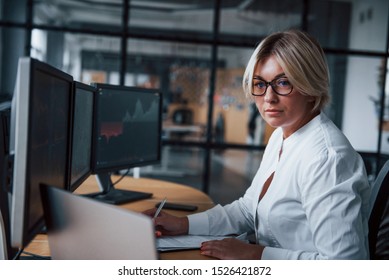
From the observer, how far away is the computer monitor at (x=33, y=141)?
0.72 metres

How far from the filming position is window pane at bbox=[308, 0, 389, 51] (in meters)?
3.75

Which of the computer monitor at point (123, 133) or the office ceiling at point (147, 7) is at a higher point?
the office ceiling at point (147, 7)

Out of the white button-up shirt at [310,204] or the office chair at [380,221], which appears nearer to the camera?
the white button-up shirt at [310,204]

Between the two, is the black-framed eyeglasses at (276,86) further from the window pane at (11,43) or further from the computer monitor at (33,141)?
the window pane at (11,43)

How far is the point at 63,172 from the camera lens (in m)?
1.06

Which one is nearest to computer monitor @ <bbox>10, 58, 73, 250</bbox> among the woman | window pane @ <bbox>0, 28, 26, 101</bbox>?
the woman

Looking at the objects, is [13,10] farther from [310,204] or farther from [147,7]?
[310,204]

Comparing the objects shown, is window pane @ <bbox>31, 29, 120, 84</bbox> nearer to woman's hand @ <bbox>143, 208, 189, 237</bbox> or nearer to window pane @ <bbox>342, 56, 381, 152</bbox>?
woman's hand @ <bbox>143, 208, 189, 237</bbox>

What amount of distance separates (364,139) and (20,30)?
9.80 ft

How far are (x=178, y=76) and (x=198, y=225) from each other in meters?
4.07

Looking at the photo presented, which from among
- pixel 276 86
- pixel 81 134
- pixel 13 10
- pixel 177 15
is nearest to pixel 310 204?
pixel 276 86

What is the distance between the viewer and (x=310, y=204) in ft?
3.34

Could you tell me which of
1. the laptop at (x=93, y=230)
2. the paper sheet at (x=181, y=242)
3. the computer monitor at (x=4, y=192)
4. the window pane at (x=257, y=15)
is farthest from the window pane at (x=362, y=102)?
the laptop at (x=93, y=230)
